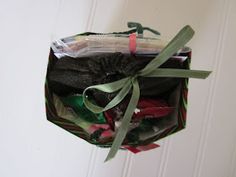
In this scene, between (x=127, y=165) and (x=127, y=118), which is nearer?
(x=127, y=118)

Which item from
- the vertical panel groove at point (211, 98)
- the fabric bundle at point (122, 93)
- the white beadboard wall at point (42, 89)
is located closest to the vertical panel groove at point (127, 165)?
the white beadboard wall at point (42, 89)

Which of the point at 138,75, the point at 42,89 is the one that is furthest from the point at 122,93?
the point at 42,89

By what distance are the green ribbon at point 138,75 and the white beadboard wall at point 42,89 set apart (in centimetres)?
40

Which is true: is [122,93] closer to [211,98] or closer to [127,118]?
[127,118]

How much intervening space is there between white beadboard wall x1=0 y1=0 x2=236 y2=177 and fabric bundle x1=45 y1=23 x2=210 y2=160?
0.33 metres

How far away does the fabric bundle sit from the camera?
0.45m

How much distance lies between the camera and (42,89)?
2.68 ft

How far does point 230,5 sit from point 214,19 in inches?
2.5

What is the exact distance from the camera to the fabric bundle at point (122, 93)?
446 mm

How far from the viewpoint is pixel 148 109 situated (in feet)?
1.52

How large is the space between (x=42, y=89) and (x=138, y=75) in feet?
1.44

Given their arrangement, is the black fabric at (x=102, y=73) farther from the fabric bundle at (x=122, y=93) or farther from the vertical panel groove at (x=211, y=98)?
the vertical panel groove at (x=211, y=98)

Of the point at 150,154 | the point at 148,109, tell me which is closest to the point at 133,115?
the point at 148,109

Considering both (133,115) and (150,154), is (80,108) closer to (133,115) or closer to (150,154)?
(133,115)
